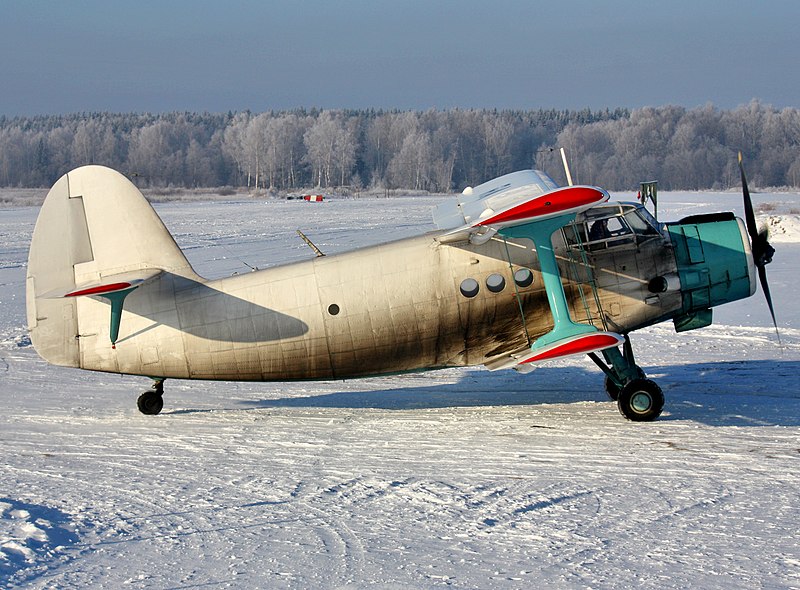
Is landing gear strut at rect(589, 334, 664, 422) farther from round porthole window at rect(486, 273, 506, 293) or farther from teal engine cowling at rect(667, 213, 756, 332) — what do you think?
round porthole window at rect(486, 273, 506, 293)

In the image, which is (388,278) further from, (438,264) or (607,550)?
(607,550)

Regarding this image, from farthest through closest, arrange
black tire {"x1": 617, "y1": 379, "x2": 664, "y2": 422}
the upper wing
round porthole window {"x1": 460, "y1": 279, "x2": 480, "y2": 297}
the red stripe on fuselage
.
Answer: round porthole window {"x1": 460, "y1": 279, "x2": 480, "y2": 297}
black tire {"x1": 617, "y1": 379, "x2": 664, "y2": 422}
the red stripe on fuselage
the upper wing

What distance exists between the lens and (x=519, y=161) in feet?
479

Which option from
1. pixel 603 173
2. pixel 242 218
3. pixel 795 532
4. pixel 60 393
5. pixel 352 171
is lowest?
pixel 795 532

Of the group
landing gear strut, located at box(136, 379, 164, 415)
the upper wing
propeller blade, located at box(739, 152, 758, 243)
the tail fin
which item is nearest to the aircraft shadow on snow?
landing gear strut, located at box(136, 379, 164, 415)

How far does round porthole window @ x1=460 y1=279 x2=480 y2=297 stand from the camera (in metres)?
11.9

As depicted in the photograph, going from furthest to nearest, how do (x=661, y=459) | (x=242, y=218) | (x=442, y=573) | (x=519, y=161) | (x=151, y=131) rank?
(x=151, y=131)
(x=519, y=161)
(x=242, y=218)
(x=661, y=459)
(x=442, y=573)

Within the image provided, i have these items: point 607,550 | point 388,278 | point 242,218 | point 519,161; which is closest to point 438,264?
point 388,278

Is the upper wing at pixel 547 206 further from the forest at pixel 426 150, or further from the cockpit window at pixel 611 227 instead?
the forest at pixel 426 150

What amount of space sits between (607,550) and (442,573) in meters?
1.34

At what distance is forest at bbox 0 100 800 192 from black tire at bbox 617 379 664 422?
363 ft

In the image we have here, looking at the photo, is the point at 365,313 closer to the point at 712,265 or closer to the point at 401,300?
the point at 401,300

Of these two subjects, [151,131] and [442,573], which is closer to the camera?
[442,573]

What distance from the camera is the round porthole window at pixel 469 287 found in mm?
11922
